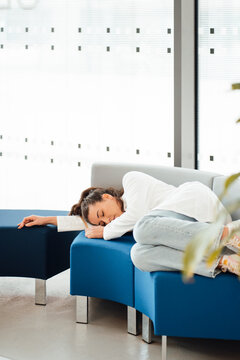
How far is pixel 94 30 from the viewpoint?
3.82 metres

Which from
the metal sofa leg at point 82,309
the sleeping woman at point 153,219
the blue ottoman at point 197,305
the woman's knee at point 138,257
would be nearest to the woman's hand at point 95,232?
the sleeping woman at point 153,219

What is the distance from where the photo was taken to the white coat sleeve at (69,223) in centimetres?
291

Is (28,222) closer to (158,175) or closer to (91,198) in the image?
(91,198)

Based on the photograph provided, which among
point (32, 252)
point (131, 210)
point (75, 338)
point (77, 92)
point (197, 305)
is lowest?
point (75, 338)

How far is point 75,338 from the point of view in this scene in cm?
254

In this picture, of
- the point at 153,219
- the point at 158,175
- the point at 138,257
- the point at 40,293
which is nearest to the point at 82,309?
the point at 40,293

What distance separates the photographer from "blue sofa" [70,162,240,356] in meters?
2.15

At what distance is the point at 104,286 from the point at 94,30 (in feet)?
6.42

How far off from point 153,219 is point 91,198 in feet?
2.01

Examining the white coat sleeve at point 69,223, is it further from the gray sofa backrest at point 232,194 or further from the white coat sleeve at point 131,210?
the gray sofa backrest at point 232,194

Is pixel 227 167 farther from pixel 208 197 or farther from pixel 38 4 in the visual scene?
pixel 38 4

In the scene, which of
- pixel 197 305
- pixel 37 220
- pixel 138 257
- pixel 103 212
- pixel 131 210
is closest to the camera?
pixel 197 305

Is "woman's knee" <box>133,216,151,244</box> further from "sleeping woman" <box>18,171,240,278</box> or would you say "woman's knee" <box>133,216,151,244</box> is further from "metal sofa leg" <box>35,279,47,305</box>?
"metal sofa leg" <box>35,279,47,305</box>

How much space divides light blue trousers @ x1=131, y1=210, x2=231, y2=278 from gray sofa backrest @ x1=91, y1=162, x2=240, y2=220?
0.71 meters
